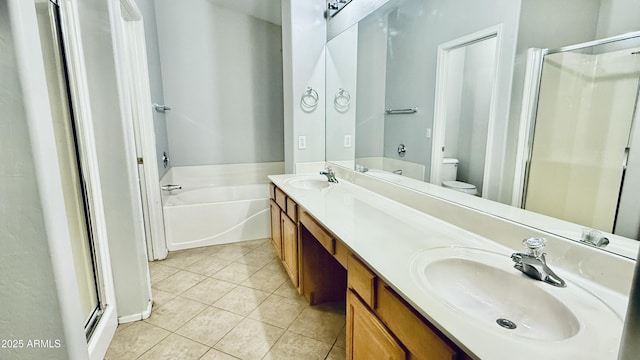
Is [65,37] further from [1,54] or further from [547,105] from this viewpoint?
[547,105]

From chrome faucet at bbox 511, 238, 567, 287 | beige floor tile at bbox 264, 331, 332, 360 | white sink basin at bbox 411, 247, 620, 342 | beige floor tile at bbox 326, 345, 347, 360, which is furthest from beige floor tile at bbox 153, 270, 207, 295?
chrome faucet at bbox 511, 238, 567, 287

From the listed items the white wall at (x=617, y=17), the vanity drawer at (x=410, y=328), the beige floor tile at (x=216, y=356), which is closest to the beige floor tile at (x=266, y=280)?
the beige floor tile at (x=216, y=356)

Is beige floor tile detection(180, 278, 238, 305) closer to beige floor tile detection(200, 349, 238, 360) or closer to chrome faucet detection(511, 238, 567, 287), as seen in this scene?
beige floor tile detection(200, 349, 238, 360)

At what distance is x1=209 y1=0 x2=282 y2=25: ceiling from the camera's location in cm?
326

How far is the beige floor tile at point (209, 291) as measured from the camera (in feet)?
7.14

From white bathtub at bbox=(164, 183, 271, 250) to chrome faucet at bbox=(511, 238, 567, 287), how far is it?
2.59 metres

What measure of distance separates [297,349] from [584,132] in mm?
1683

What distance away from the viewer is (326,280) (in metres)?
2.09

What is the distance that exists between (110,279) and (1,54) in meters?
1.43

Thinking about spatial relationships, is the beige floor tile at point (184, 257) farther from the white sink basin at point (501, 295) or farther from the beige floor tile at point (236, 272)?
the white sink basin at point (501, 295)

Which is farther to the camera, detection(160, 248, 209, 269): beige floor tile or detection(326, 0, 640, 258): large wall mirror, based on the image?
detection(160, 248, 209, 269): beige floor tile

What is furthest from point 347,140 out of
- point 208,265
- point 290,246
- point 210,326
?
point 210,326

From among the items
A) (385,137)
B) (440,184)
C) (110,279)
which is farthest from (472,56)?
(110,279)

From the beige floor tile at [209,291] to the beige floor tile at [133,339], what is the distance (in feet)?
1.15
